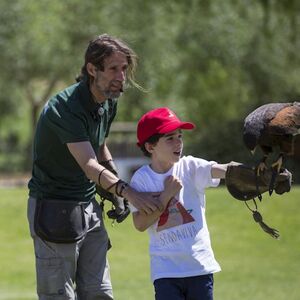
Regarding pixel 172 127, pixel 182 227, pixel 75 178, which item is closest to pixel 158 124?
pixel 172 127

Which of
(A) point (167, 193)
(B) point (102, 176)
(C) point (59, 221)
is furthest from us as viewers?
(C) point (59, 221)

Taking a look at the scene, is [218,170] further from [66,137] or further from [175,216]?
[66,137]

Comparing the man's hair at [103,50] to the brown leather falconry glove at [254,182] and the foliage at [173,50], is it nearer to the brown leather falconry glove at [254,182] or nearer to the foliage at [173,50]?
the brown leather falconry glove at [254,182]

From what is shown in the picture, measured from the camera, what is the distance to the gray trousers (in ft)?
17.8

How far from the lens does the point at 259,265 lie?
12883mm

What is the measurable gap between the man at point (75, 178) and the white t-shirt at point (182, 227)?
35cm

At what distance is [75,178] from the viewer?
5520mm

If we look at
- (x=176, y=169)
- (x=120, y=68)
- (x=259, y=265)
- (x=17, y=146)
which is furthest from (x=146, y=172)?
(x=17, y=146)

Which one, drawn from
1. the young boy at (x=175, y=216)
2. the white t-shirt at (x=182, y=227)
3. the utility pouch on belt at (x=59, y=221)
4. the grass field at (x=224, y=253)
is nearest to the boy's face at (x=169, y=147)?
the young boy at (x=175, y=216)

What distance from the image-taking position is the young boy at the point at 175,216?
504 centimetres

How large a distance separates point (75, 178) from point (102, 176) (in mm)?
544

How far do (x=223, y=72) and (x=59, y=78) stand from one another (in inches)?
238

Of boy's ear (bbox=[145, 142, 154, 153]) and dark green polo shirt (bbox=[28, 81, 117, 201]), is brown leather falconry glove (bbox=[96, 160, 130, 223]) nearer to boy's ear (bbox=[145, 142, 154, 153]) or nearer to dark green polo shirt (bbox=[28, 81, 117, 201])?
dark green polo shirt (bbox=[28, 81, 117, 201])

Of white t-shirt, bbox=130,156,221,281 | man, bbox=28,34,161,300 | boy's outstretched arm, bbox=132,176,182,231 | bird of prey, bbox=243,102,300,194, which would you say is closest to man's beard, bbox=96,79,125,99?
man, bbox=28,34,161,300
